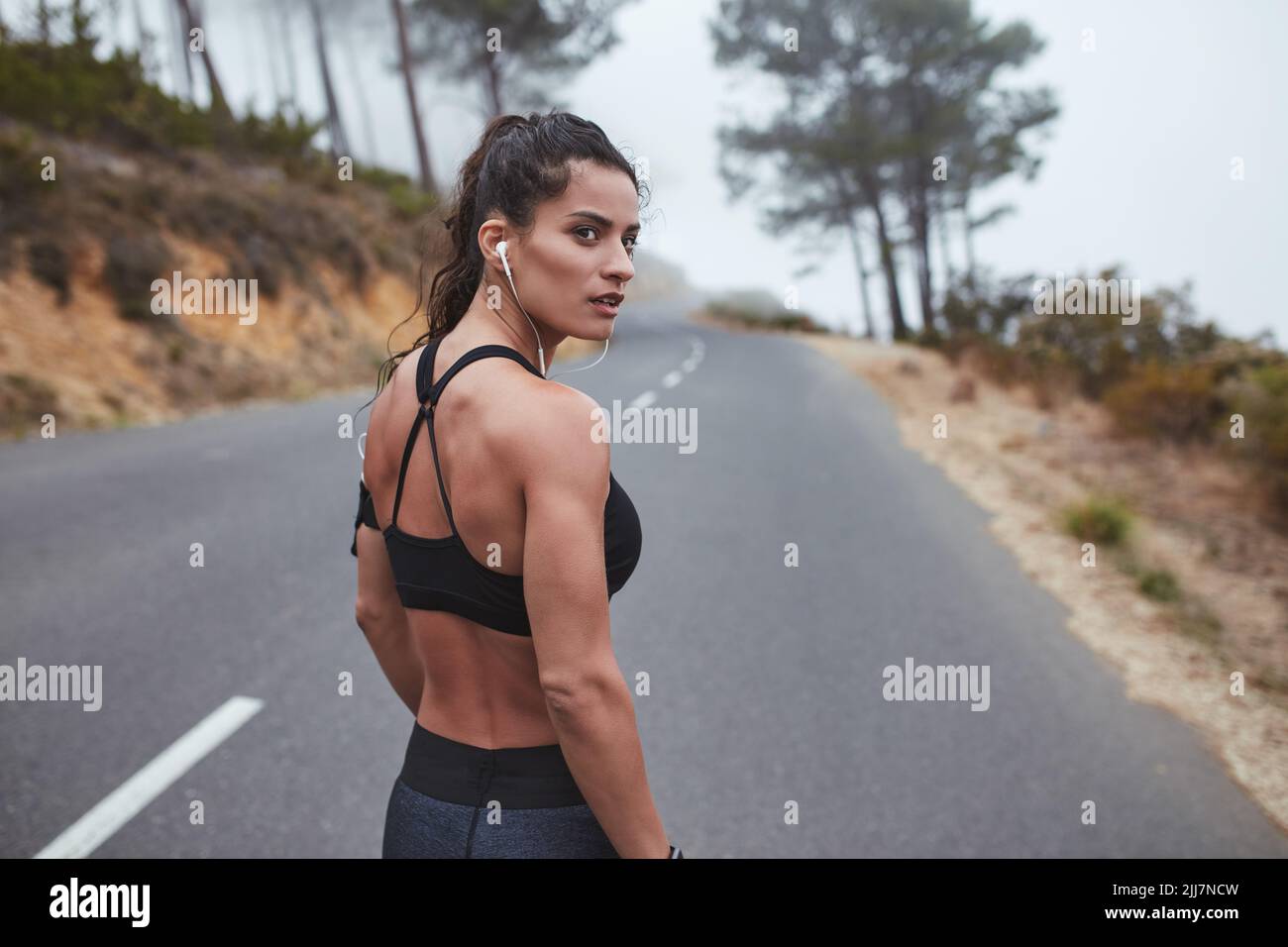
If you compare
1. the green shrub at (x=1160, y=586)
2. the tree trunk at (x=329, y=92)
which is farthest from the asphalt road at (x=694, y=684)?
the tree trunk at (x=329, y=92)

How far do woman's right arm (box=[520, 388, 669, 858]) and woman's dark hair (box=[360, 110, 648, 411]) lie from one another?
29 cm

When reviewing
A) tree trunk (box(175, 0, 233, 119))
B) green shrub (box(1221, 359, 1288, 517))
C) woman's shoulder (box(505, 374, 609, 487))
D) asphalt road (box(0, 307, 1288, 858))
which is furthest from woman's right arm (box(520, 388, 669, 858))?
tree trunk (box(175, 0, 233, 119))

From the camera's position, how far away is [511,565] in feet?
4.00

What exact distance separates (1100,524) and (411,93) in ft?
79.4

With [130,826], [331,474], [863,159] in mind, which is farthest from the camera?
[863,159]

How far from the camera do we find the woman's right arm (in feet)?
3.65

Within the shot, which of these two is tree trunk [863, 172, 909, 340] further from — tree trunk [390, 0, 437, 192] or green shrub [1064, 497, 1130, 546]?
green shrub [1064, 497, 1130, 546]

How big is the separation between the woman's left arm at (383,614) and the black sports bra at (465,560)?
1.04 feet

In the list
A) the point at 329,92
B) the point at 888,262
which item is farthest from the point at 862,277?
the point at 329,92

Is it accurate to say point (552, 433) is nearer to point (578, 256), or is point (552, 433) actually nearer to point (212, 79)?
point (578, 256)

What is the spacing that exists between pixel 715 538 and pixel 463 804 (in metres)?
5.01

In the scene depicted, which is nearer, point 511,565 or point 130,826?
point 511,565
